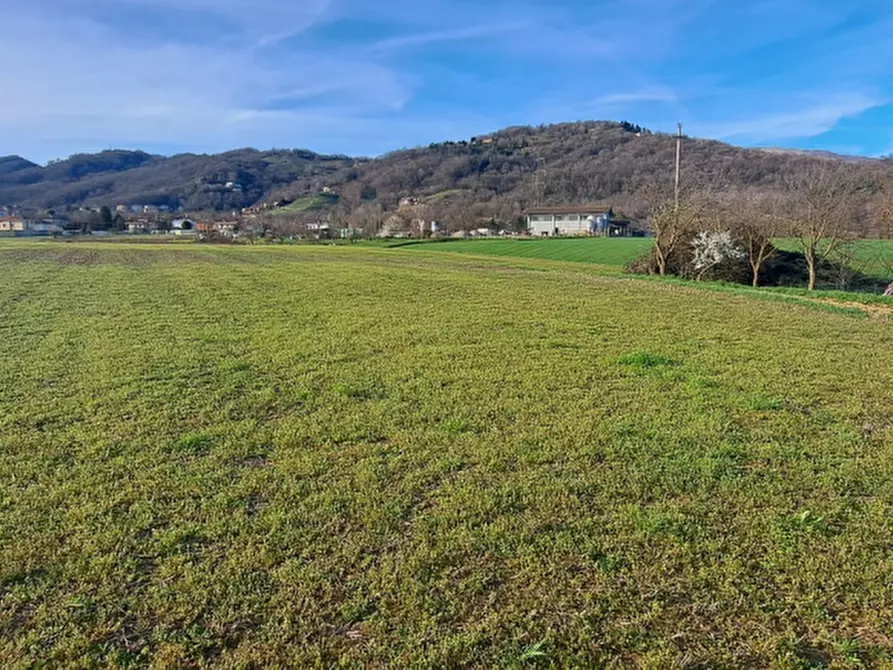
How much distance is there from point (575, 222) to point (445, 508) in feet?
343

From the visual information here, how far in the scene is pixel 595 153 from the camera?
131125 millimetres

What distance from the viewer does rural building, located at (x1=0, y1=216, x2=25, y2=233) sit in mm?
110938

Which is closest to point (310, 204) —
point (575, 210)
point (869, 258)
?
point (575, 210)

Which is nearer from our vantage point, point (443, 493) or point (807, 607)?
point (807, 607)

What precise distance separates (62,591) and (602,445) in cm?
440

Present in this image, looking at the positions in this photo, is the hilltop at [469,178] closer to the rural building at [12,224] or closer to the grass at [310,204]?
the grass at [310,204]

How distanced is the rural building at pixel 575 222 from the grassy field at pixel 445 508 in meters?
95.2

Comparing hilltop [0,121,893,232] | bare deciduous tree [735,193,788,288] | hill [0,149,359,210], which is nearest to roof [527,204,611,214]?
hilltop [0,121,893,232]

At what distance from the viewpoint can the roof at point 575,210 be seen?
101938 mm

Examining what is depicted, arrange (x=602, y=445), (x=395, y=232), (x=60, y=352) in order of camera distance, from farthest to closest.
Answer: (x=395, y=232), (x=60, y=352), (x=602, y=445)

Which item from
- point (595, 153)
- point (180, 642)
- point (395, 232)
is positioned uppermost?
point (595, 153)

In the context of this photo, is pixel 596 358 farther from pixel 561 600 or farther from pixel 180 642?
pixel 180 642

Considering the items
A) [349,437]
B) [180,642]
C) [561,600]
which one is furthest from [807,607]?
[349,437]

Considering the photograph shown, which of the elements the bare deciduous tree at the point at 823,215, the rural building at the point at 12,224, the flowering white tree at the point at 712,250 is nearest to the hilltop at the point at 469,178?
the bare deciduous tree at the point at 823,215
